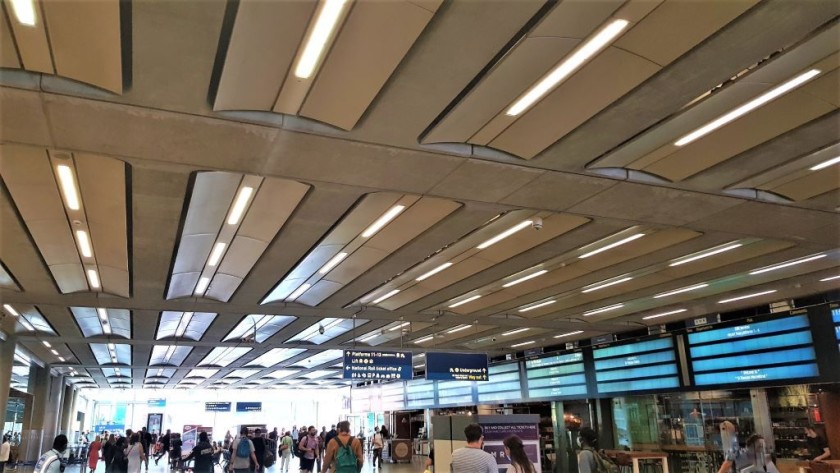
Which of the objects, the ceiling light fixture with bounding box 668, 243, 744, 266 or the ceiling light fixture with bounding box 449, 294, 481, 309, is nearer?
the ceiling light fixture with bounding box 668, 243, 744, 266

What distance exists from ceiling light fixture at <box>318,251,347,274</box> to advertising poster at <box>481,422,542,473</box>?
3730mm

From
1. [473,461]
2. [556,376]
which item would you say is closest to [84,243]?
[473,461]

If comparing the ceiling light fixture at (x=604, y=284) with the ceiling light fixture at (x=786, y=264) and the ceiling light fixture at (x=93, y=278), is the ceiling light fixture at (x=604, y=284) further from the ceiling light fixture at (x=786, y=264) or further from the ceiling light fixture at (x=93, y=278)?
the ceiling light fixture at (x=93, y=278)

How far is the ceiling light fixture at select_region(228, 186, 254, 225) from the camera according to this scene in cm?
735

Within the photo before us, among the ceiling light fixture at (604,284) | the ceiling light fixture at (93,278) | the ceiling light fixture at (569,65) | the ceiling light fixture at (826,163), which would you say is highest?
the ceiling light fixture at (569,65)

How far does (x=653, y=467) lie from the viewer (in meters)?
16.1

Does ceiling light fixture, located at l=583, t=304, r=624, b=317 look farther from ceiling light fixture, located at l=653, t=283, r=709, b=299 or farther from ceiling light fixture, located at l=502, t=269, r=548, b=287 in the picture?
ceiling light fixture, located at l=502, t=269, r=548, b=287

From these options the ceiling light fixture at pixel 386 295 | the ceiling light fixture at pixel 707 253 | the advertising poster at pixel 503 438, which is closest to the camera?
the advertising poster at pixel 503 438

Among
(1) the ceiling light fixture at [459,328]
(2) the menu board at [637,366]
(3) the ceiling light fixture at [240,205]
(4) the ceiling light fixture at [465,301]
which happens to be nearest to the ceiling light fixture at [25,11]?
(3) the ceiling light fixture at [240,205]

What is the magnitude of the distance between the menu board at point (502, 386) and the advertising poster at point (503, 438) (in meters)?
13.7

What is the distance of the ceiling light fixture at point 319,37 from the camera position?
412 cm

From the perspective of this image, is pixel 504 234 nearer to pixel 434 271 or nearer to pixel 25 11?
→ pixel 434 271

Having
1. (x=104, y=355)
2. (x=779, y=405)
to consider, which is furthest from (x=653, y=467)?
(x=104, y=355)

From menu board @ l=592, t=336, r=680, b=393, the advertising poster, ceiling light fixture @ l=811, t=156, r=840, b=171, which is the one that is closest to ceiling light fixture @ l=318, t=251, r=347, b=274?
the advertising poster
